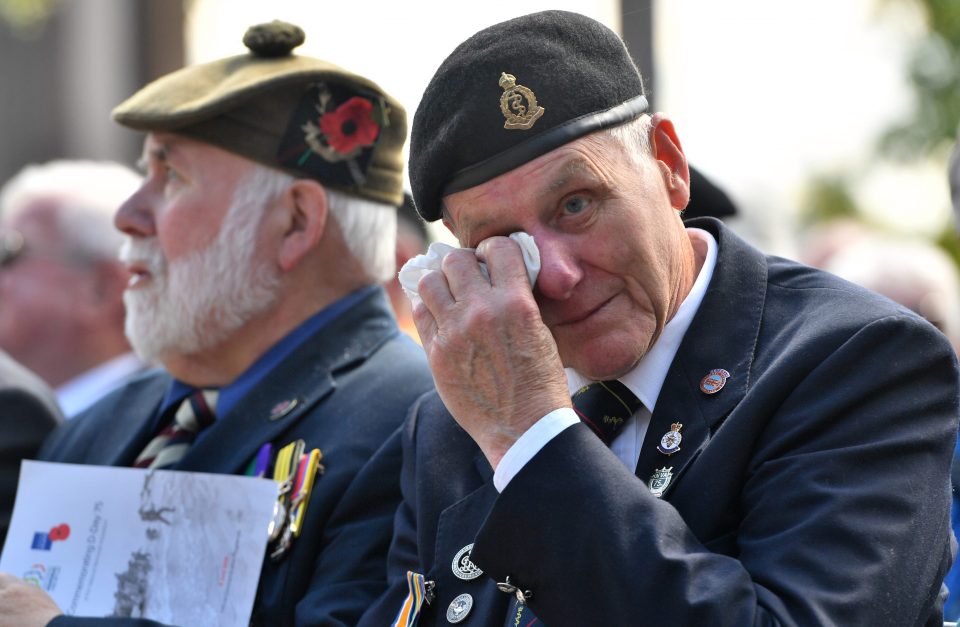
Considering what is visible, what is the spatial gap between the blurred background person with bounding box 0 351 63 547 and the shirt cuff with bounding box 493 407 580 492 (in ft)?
7.96

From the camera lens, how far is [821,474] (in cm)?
243

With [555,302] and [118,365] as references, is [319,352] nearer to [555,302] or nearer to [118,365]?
[555,302]

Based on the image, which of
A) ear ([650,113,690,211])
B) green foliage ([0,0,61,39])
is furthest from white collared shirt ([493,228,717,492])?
green foliage ([0,0,61,39])

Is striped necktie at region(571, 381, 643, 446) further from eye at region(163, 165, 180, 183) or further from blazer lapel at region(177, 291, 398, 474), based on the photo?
eye at region(163, 165, 180, 183)

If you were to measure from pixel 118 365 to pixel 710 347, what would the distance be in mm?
4327

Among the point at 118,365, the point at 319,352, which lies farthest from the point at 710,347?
the point at 118,365

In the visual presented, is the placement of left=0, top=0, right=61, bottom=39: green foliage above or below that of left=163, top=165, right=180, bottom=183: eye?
below

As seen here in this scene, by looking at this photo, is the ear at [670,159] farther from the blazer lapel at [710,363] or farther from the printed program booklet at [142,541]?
the printed program booklet at [142,541]

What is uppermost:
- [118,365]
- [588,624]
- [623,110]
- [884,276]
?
[623,110]

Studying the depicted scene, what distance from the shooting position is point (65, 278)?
6.36m

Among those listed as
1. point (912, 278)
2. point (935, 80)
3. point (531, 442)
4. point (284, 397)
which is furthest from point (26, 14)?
point (531, 442)

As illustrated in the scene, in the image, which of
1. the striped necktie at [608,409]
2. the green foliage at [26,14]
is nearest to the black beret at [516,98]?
the striped necktie at [608,409]

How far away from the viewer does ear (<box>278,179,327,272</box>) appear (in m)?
4.20

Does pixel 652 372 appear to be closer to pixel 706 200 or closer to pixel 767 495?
pixel 767 495
